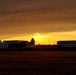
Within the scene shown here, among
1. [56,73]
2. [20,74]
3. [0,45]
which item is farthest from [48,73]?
[0,45]

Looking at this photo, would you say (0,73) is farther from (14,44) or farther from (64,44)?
(14,44)

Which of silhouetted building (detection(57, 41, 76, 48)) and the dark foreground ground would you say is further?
silhouetted building (detection(57, 41, 76, 48))

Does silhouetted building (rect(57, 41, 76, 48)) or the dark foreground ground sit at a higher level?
silhouetted building (rect(57, 41, 76, 48))

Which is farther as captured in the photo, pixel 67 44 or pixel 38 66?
pixel 67 44

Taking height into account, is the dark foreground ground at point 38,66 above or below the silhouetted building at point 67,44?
below

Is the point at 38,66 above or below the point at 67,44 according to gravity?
below

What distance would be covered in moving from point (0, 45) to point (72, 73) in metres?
127

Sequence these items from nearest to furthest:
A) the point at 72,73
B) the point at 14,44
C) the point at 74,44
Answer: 1. the point at 72,73
2. the point at 74,44
3. the point at 14,44

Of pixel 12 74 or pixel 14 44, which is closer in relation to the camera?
pixel 12 74

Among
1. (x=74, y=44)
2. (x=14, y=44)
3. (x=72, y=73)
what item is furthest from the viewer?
(x=14, y=44)

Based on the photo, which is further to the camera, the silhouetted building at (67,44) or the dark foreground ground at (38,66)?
the silhouetted building at (67,44)

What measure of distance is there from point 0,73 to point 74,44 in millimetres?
117122

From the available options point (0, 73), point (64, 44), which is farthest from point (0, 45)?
point (0, 73)

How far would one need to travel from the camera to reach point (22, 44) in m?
161
